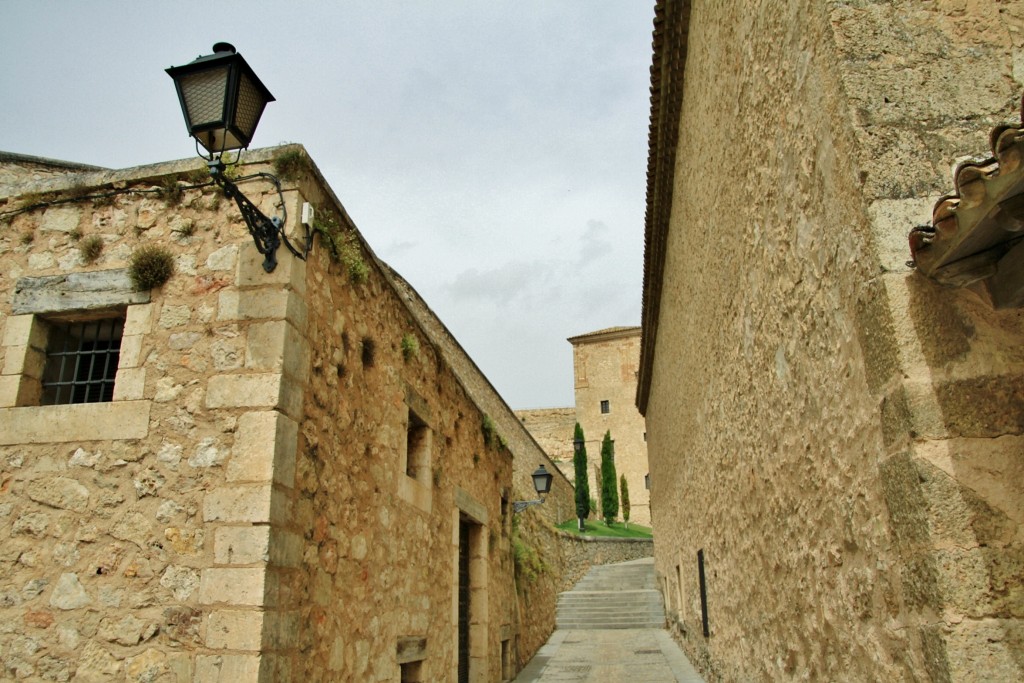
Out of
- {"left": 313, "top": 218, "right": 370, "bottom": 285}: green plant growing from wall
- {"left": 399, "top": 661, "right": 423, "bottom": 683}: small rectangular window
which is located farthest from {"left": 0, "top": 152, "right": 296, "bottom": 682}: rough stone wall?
{"left": 399, "top": 661, "right": 423, "bottom": 683}: small rectangular window

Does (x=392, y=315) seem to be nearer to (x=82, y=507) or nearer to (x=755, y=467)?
(x=82, y=507)

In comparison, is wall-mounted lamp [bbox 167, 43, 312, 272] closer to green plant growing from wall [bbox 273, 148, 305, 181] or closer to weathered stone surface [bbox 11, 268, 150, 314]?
green plant growing from wall [bbox 273, 148, 305, 181]

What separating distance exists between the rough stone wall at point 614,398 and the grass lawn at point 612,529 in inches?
167

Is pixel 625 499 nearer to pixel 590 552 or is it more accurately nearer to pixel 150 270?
pixel 590 552

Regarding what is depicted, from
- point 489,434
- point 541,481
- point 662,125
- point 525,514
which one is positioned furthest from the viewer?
point 541,481

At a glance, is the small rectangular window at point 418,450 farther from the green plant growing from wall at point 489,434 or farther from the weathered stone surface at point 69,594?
the weathered stone surface at point 69,594

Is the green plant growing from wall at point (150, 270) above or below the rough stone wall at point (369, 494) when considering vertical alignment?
above

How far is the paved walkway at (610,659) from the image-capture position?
391 inches

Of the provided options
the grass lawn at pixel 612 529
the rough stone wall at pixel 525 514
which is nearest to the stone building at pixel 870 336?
the rough stone wall at pixel 525 514

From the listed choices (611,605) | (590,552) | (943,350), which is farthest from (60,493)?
(590,552)

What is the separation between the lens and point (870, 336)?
291cm

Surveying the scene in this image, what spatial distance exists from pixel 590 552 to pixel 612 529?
10.1 m

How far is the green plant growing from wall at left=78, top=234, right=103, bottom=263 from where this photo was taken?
496cm

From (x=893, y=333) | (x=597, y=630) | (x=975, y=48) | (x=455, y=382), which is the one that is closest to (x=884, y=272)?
(x=893, y=333)
